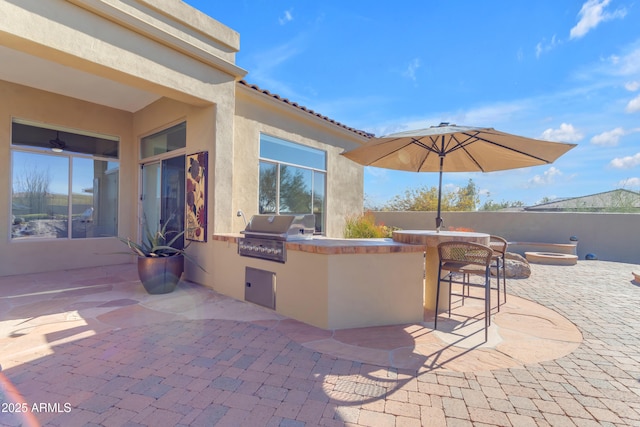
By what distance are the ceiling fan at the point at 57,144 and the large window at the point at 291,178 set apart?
14.3ft

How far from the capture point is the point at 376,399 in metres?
2.10

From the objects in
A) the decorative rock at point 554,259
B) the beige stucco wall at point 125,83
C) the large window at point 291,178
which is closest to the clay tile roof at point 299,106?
the beige stucco wall at point 125,83

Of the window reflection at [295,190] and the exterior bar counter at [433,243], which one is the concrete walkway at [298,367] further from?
the window reflection at [295,190]

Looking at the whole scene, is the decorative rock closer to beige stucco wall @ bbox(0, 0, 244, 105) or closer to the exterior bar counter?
the exterior bar counter

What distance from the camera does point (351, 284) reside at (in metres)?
3.46

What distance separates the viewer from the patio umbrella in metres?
3.60

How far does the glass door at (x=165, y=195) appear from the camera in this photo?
19.2ft

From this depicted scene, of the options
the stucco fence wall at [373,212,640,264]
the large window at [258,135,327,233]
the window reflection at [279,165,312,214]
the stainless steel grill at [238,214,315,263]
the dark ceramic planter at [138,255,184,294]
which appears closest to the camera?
the stainless steel grill at [238,214,315,263]

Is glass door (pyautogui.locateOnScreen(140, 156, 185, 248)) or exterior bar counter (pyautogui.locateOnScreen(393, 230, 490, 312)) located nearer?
exterior bar counter (pyautogui.locateOnScreen(393, 230, 490, 312))

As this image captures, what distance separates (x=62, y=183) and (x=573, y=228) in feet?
50.5

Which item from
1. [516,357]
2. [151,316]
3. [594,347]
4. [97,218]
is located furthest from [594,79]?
[97,218]

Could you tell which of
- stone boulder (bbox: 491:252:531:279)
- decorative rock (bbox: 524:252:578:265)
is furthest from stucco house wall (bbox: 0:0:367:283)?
decorative rock (bbox: 524:252:578:265)

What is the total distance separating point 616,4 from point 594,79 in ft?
15.1

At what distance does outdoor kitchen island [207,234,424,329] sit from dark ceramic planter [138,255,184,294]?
2.19 meters
